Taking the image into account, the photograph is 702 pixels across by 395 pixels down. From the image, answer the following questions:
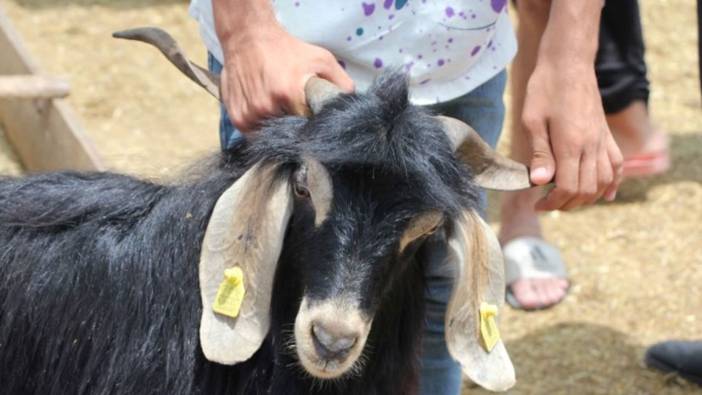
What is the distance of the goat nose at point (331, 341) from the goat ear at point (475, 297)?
36 centimetres

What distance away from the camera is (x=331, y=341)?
2.41 m

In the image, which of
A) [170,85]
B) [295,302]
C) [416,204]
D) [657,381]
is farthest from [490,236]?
[170,85]

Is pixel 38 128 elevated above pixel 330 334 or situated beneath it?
situated beneath

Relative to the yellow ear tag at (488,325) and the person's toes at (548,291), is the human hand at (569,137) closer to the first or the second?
the yellow ear tag at (488,325)

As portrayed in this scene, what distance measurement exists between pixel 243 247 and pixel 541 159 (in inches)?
Answer: 26.3

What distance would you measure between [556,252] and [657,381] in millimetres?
753

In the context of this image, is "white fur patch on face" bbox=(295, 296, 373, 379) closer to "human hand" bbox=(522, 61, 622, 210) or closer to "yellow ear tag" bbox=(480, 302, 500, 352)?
"yellow ear tag" bbox=(480, 302, 500, 352)

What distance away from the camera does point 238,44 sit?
2.65 meters

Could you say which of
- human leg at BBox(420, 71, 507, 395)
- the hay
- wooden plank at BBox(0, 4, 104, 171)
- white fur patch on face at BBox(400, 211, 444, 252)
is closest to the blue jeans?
human leg at BBox(420, 71, 507, 395)

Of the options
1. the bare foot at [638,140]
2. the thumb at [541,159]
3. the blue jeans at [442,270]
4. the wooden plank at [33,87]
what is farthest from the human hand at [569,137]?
the bare foot at [638,140]

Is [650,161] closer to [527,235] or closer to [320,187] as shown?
[527,235]

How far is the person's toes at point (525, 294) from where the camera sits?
475 cm

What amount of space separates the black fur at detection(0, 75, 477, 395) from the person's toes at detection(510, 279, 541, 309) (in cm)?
185

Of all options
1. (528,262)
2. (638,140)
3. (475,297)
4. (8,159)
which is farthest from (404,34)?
(8,159)
